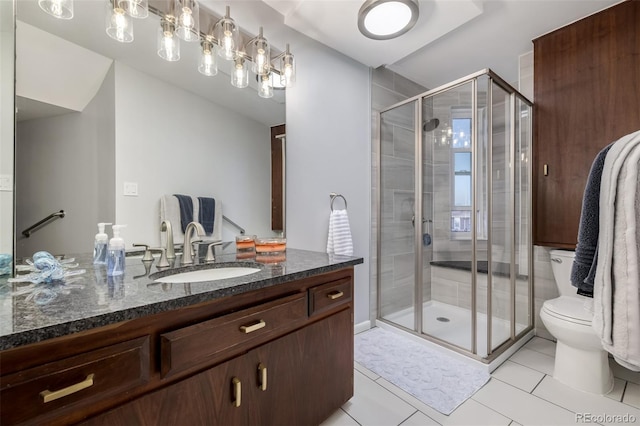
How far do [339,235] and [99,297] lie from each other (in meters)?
1.54

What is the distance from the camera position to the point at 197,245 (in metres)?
1.51

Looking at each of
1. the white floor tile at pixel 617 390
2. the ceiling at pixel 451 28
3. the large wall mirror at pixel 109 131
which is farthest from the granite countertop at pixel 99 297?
the white floor tile at pixel 617 390

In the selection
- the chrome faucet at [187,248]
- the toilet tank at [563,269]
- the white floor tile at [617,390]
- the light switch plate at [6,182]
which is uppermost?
the light switch plate at [6,182]

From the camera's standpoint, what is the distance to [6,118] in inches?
39.6

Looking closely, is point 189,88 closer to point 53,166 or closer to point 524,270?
point 53,166

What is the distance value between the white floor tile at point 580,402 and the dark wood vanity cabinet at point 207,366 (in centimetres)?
114

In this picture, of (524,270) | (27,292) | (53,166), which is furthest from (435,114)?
(27,292)

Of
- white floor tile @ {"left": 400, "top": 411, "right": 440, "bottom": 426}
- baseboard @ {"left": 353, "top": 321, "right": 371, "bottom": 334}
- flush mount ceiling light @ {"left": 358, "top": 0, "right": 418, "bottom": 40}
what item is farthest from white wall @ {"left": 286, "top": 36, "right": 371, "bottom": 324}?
white floor tile @ {"left": 400, "top": 411, "right": 440, "bottom": 426}

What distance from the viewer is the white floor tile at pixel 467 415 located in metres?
1.39

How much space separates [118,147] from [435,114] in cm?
227

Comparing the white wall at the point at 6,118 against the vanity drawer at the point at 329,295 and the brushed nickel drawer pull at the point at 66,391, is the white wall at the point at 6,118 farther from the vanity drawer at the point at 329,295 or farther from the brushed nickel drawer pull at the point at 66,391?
the vanity drawer at the point at 329,295

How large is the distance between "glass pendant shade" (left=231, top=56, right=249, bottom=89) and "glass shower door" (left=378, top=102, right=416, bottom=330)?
1319mm

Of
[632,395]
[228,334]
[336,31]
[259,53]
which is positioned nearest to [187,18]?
[259,53]

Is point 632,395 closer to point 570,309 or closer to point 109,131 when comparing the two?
point 570,309
